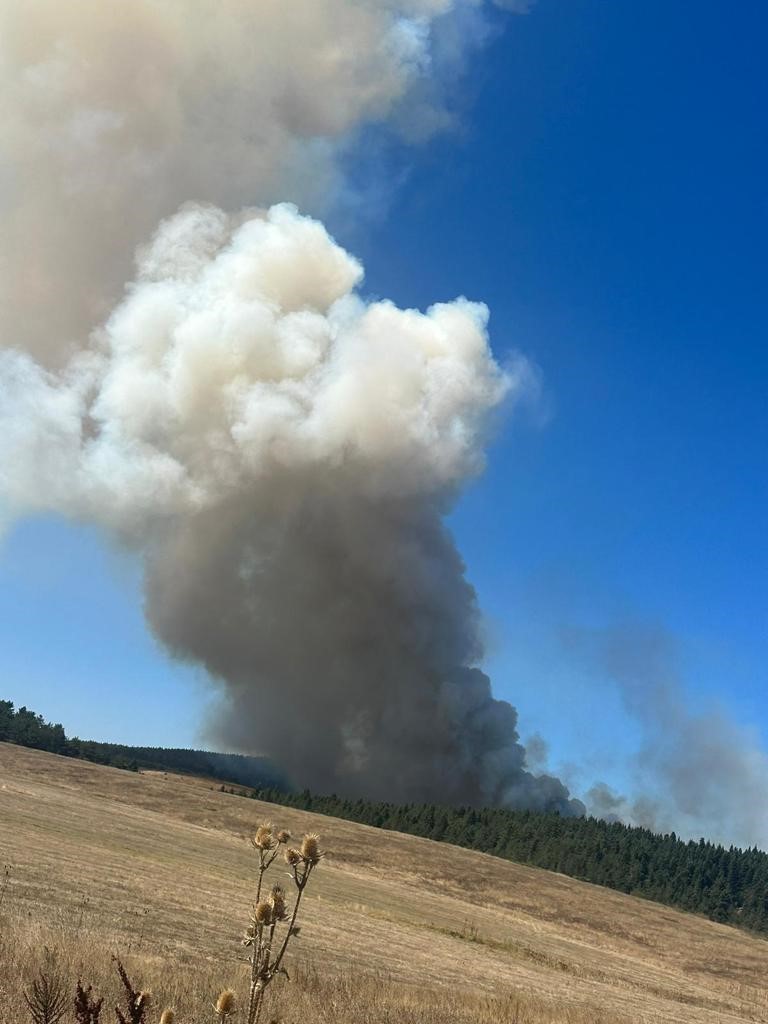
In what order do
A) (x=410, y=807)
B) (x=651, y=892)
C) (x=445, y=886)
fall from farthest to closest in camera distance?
(x=410, y=807) < (x=651, y=892) < (x=445, y=886)

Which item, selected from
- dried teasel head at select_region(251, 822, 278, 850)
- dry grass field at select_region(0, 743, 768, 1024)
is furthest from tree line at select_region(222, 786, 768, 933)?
dried teasel head at select_region(251, 822, 278, 850)

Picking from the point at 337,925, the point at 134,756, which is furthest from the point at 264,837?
the point at 134,756

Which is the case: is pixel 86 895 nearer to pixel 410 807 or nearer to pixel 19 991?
pixel 19 991

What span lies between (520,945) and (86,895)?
20.6 metres

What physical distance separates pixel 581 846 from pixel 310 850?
86809 millimetres

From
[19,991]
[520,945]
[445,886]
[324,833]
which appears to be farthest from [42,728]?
[19,991]

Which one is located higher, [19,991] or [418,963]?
[19,991]

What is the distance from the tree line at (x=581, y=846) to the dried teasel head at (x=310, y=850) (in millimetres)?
79168

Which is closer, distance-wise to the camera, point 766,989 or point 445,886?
point 766,989

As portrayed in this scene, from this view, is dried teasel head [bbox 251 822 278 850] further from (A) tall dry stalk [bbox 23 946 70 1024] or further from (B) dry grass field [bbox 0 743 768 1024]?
(B) dry grass field [bbox 0 743 768 1024]

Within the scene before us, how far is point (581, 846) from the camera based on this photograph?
3300 inches

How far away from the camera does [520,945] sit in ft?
111

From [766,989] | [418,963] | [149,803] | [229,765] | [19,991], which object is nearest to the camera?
[19,991]

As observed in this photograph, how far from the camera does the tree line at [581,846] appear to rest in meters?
78.1
